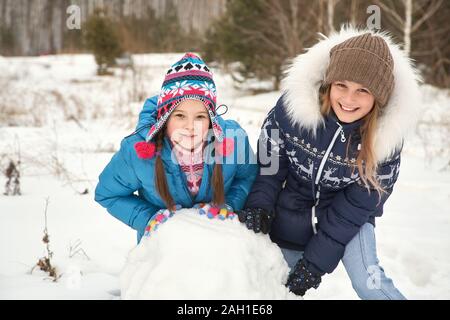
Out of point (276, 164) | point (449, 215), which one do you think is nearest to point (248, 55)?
point (449, 215)

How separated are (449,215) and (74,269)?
288 cm

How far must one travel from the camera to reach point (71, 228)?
2.59 metres

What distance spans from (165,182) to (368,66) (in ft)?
3.19

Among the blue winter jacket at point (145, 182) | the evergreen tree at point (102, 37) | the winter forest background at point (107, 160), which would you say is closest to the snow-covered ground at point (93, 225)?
the winter forest background at point (107, 160)

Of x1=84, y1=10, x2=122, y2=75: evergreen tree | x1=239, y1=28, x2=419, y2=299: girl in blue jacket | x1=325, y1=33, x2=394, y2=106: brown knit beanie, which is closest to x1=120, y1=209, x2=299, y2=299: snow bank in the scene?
x1=239, y1=28, x2=419, y2=299: girl in blue jacket

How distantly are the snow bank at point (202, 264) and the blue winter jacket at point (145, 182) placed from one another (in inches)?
8.3

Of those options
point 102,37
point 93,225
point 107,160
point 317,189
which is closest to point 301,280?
point 317,189

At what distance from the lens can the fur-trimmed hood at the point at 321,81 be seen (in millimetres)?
1608

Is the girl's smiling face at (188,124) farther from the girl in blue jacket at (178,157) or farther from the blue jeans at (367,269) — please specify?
the blue jeans at (367,269)

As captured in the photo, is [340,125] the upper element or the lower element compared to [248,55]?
lower

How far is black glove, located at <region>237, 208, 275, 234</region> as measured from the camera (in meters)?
1.59

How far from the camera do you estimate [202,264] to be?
1.31 metres

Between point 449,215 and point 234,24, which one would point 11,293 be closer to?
point 449,215
